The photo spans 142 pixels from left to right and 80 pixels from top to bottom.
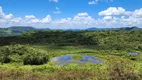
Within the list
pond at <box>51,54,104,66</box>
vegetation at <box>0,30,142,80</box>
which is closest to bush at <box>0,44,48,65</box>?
vegetation at <box>0,30,142,80</box>

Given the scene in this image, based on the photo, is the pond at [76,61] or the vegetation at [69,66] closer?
the vegetation at [69,66]

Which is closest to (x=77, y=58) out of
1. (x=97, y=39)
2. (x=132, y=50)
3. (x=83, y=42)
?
(x=132, y=50)

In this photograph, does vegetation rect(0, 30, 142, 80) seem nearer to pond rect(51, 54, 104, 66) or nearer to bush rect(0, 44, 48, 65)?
bush rect(0, 44, 48, 65)

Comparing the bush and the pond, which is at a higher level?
the bush

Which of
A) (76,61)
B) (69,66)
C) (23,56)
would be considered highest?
(69,66)

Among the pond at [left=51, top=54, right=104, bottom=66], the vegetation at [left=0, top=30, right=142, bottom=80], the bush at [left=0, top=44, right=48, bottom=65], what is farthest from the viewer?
the pond at [left=51, top=54, right=104, bottom=66]

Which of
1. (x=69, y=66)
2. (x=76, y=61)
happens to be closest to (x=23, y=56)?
(x=76, y=61)

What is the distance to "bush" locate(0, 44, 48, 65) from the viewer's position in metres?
80.2

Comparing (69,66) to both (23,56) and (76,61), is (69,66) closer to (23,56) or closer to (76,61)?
(76,61)

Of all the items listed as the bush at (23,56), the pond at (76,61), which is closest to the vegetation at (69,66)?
the bush at (23,56)

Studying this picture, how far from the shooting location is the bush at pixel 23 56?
80188 millimetres

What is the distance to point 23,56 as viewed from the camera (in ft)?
285

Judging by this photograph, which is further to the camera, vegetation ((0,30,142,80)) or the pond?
the pond

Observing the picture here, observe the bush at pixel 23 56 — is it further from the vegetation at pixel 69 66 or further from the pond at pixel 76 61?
the pond at pixel 76 61
